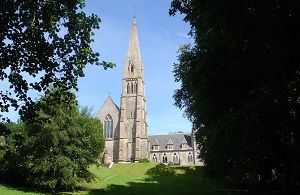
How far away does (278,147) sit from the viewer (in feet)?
69.6

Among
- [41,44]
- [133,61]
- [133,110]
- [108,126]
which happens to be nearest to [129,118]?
[133,110]

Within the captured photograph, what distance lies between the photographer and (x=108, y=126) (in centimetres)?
8938

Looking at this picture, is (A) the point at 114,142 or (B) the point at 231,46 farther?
(A) the point at 114,142

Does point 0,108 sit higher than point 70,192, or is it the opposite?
point 0,108

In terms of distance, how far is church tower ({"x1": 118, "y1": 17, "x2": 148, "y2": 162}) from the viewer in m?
83.9

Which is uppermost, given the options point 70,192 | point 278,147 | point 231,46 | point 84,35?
point 231,46

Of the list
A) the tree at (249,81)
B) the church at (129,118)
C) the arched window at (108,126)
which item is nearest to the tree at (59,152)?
the tree at (249,81)

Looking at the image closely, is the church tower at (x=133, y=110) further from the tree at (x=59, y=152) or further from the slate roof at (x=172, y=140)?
the tree at (x=59, y=152)

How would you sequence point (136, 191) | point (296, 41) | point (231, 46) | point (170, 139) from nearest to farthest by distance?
point (296, 41), point (231, 46), point (136, 191), point (170, 139)

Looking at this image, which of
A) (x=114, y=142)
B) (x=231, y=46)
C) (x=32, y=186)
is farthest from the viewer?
(x=114, y=142)

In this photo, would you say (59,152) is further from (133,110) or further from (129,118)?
→ (133,110)

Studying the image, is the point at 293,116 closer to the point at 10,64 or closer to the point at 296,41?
the point at 296,41

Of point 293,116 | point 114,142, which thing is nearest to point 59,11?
point 293,116

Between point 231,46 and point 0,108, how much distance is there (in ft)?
35.7
